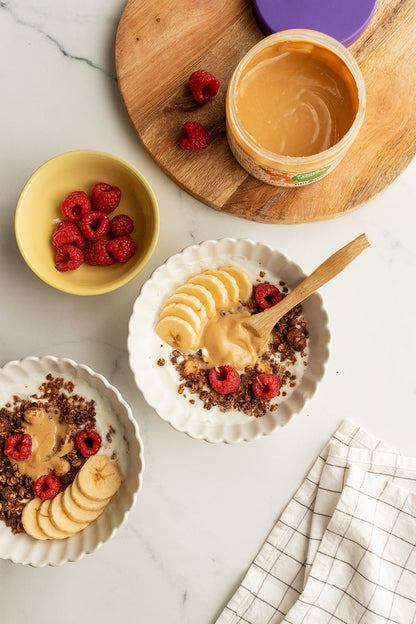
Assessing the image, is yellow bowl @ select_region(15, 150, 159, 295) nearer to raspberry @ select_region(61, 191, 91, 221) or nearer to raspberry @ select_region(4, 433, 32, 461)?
raspberry @ select_region(61, 191, 91, 221)

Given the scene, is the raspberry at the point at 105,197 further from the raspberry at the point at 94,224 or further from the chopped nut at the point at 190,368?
the chopped nut at the point at 190,368

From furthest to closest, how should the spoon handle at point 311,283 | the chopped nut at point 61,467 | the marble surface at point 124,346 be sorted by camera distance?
the marble surface at point 124,346 → the chopped nut at point 61,467 → the spoon handle at point 311,283

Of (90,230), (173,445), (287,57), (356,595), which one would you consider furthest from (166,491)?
(287,57)

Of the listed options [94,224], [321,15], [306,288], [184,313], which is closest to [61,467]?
[184,313]

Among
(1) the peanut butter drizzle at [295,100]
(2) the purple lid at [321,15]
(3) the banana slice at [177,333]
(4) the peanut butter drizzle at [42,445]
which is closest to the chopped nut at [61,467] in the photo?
(4) the peanut butter drizzle at [42,445]

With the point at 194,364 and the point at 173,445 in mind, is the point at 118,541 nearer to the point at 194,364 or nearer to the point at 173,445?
the point at 173,445

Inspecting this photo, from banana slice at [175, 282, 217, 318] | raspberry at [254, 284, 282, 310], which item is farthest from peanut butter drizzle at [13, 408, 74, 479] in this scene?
raspberry at [254, 284, 282, 310]
